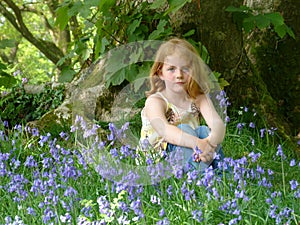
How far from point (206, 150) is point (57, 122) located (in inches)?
89.6

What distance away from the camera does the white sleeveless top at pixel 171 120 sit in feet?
12.7

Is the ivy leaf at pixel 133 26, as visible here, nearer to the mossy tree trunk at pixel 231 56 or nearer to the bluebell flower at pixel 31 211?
the mossy tree trunk at pixel 231 56

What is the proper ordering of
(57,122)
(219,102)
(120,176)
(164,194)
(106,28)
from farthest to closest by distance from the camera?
(57,122) < (106,28) < (219,102) < (120,176) < (164,194)

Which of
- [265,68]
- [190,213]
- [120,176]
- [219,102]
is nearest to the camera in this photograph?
[190,213]

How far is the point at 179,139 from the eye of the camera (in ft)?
11.9

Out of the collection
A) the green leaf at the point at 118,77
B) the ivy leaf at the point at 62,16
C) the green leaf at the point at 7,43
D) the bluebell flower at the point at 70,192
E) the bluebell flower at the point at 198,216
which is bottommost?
the bluebell flower at the point at 198,216

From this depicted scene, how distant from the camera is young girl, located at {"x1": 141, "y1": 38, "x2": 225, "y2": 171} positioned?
363cm

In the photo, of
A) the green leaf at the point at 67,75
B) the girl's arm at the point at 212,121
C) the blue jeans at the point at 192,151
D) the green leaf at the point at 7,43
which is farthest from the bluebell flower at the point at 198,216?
the green leaf at the point at 67,75

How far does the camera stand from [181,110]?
389 cm

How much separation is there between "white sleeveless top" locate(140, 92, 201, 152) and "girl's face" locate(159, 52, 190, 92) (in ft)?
0.49

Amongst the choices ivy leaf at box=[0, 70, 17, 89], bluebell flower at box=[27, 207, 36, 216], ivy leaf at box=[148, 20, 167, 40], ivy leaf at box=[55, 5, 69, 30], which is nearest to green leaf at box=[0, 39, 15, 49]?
ivy leaf at box=[0, 70, 17, 89]

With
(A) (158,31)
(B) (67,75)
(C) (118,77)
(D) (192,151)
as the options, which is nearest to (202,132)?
(D) (192,151)

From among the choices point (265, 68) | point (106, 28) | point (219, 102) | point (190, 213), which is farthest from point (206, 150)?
point (265, 68)

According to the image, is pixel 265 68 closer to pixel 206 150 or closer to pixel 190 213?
pixel 206 150
